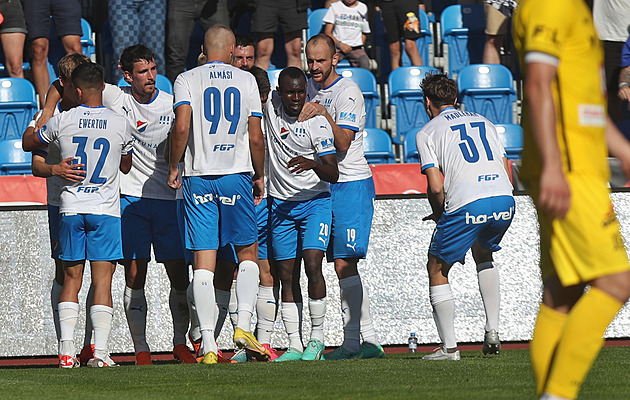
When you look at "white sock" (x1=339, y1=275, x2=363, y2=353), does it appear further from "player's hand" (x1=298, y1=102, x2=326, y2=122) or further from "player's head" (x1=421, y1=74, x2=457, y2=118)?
"player's head" (x1=421, y1=74, x2=457, y2=118)

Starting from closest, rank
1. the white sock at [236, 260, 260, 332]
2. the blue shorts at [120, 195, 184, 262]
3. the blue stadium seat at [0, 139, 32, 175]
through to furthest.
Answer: the white sock at [236, 260, 260, 332] < the blue shorts at [120, 195, 184, 262] < the blue stadium seat at [0, 139, 32, 175]

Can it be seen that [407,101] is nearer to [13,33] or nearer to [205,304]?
[13,33]

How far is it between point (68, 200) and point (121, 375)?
1543 mm

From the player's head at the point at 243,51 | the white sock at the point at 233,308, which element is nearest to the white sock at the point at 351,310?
the white sock at the point at 233,308

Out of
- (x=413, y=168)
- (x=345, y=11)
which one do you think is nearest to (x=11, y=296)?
(x=413, y=168)

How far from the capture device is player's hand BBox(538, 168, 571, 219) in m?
3.07

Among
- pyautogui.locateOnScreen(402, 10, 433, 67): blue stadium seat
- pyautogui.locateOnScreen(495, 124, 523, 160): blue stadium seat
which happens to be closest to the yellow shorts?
pyautogui.locateOnScreen(495, 124, 523, 160): blue stadium seat

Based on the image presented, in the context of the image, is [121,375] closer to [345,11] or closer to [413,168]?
A: [413,168]

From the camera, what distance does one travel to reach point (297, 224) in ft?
23.0

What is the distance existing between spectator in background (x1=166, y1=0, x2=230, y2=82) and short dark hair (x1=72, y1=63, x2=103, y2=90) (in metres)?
4.50

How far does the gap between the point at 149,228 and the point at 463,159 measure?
2.52 metres

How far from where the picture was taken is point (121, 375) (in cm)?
568

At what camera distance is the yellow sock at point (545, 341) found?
11.1ft

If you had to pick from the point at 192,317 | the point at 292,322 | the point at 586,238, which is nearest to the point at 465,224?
the point at 292,322
